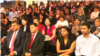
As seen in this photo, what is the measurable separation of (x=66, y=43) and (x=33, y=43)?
0.59 metres

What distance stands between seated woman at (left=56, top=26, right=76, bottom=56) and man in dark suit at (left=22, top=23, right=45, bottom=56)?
320 mm

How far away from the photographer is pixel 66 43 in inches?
86.1

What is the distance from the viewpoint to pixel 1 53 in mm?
2463

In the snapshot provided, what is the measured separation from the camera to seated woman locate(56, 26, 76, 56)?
213cm

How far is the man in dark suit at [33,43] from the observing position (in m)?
2.24

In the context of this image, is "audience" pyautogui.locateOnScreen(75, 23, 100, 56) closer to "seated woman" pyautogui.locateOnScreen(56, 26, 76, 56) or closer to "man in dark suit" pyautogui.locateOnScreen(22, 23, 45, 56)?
"seated woman" pyautogui.locateOnScreen(56, 26, 76, 56)

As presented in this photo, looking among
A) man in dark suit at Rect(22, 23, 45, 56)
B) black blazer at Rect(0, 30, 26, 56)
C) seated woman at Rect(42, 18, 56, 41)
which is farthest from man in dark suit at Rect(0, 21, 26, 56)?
seated woman at Rect(42, 18, 56, 41)

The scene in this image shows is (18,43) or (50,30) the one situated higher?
(50,30)

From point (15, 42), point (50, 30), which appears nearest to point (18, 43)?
point (15, 42)

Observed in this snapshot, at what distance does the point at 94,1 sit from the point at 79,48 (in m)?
4.40

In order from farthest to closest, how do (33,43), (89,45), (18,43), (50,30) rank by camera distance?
1. (50,30)
2. (18,43)
3. (33,43)
4. (89,45)

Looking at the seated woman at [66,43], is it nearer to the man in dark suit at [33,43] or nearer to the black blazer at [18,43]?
the man in dark suit at [33,43]

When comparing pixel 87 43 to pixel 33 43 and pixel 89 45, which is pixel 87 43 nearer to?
pixel 89 45

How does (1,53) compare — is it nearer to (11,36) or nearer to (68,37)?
(11,36)
